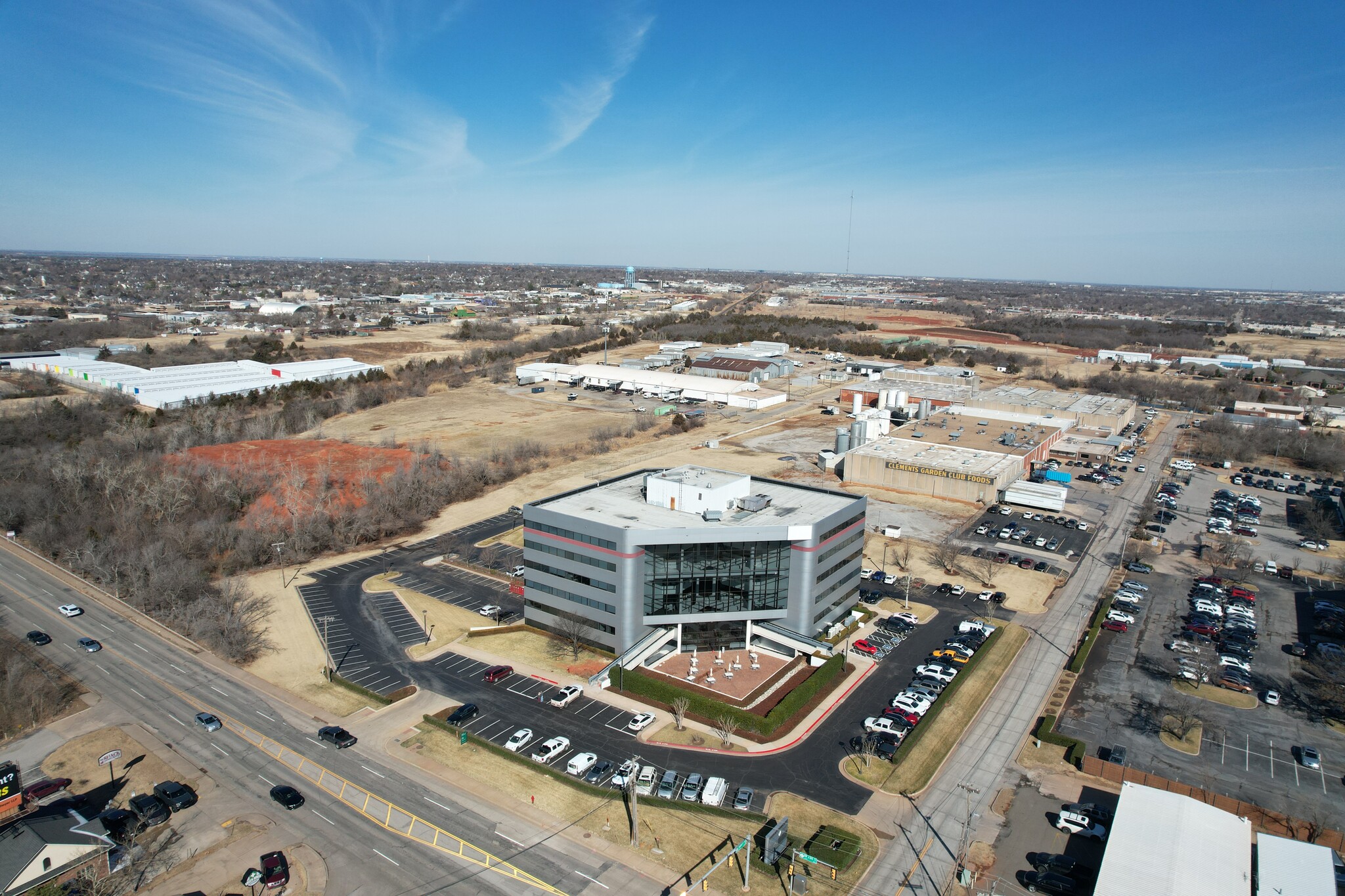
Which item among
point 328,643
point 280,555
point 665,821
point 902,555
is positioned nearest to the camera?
point 665,821

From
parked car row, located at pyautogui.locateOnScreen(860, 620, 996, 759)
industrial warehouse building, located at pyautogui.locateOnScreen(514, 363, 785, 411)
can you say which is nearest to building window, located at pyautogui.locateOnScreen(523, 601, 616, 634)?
parked car row, located at pyautogui.locateOnScreen(860, 620, 996, 759)

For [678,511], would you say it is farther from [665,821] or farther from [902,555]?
[902,555]

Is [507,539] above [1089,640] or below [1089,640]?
below

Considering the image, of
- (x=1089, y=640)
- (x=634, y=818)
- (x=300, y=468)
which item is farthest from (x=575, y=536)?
(x=300, y=468)

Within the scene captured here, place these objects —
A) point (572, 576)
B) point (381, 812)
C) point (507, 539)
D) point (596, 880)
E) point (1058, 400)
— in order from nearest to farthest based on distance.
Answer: point (596, 880) → point (381, 812) → point (572, 576) → point (507, 539) → point (1058, 400)

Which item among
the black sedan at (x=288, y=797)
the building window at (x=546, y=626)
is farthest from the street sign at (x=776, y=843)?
the black sedan at (x=288, y=797)

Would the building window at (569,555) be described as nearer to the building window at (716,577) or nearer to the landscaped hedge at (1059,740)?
the building window at (716,577)

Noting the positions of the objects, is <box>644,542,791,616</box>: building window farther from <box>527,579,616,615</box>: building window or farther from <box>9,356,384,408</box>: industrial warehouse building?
<box>9,356,384,408</box>: industrial warehouse building
